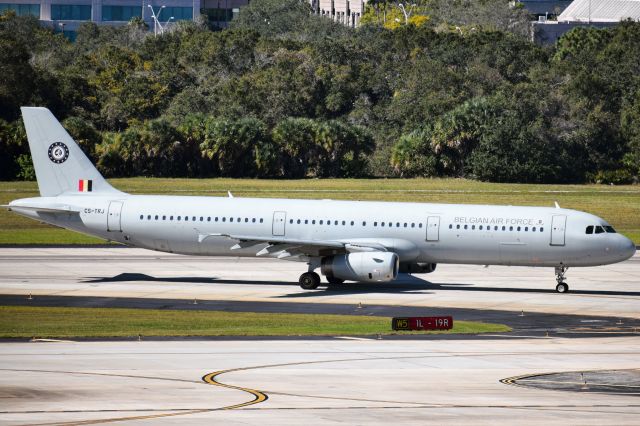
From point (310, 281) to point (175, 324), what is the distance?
1114 centimetres

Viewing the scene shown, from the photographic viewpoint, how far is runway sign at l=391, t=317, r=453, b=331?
41.8 meters

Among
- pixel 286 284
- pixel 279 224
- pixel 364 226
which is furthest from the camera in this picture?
pixel 286 284

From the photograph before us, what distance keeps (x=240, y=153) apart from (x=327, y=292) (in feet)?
205

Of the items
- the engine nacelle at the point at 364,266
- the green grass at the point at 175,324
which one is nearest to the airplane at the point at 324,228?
the engine nacelle at the point at 364,266

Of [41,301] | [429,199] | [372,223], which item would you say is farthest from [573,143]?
[41,301]

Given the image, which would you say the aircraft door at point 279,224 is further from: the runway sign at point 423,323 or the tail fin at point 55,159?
the runway sign at point 423,323

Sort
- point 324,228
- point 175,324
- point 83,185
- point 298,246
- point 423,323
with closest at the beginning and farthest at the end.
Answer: point 423,323, point 175,324, point 298,246, point 324,228, point 83,185

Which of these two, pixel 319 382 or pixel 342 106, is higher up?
pixel 342 106

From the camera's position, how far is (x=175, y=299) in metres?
49.8

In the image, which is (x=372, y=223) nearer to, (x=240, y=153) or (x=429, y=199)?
(x=429, y=199)

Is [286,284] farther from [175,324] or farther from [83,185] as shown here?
[175,324]

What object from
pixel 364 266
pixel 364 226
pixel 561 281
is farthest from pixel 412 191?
pixel 364 266

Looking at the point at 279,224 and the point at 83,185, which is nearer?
the point at 279,224

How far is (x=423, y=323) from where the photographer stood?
1671 inches
